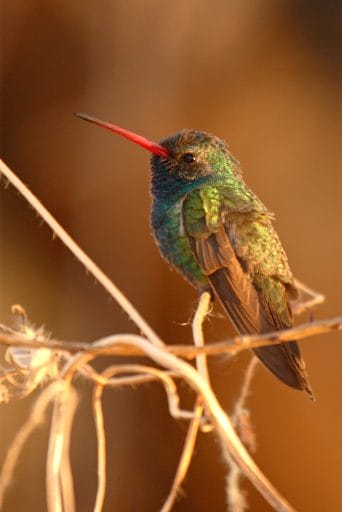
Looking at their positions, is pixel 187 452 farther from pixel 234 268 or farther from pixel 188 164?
pixel 188 164

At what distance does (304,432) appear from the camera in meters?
2.47

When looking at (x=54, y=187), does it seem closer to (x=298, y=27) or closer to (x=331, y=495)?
(x=298, y=27)

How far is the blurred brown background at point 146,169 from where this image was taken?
2.49m

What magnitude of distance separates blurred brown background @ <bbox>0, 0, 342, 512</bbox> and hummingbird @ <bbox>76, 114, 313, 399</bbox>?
891 mm

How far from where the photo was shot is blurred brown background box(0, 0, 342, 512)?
2.49 metres

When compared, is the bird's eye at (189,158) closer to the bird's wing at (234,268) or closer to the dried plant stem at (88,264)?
the bird's wing at (234,268)

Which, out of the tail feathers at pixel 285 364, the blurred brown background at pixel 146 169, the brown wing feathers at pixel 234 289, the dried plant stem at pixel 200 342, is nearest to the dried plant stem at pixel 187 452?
the dried plant stem at pixel 200 342

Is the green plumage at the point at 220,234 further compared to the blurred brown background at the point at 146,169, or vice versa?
the blurred brown background at the point at 146,169

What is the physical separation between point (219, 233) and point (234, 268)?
82mm

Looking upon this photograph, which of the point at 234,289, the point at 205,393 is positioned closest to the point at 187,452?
the point at 205,393

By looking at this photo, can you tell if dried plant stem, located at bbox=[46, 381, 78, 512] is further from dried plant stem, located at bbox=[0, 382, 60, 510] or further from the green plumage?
the green plumage

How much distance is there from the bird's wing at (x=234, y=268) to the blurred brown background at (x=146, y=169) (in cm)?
95

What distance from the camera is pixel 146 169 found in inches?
105

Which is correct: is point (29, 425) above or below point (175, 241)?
below
